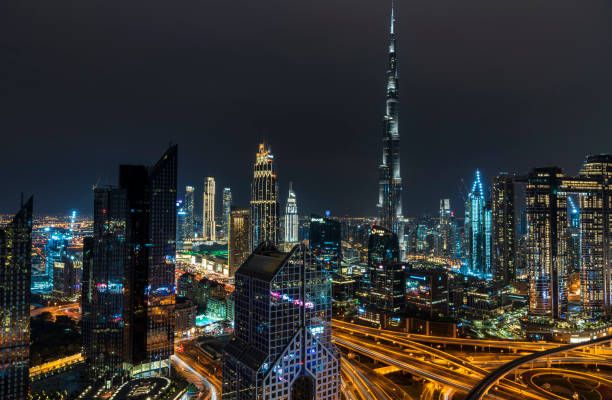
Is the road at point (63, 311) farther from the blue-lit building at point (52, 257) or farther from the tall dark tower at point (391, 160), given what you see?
the tall dark tower at point (391, 160)

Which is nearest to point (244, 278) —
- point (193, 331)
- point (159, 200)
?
point (159, 200)

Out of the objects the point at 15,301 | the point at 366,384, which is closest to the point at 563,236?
the point at 366,384

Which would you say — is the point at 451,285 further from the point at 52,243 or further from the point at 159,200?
the point at 52,243

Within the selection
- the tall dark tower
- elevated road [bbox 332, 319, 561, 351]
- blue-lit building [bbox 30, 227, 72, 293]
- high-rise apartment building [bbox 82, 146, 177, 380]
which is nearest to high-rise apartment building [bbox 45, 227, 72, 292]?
blue-lit building [bbox 30, 227, 72, 293]

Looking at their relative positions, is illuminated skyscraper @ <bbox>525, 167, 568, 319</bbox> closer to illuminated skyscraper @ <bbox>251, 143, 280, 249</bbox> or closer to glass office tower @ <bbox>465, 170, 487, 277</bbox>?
glass office tower @ <bbox>465, 170, 487, 277</bbox>

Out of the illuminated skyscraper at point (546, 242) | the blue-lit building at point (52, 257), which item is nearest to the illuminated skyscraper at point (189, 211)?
the blue-lit building at point (52, 257)

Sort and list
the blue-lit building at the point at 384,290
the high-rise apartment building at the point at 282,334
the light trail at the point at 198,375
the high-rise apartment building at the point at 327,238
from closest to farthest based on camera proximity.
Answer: the high-rise apartment building at the point at 282,334 < the light trail at the point at 198,375 < the blue-lit building at the point at 384,290 < the high-rise apartment building at the point at 327,238

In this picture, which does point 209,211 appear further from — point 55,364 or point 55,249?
point 55,364
